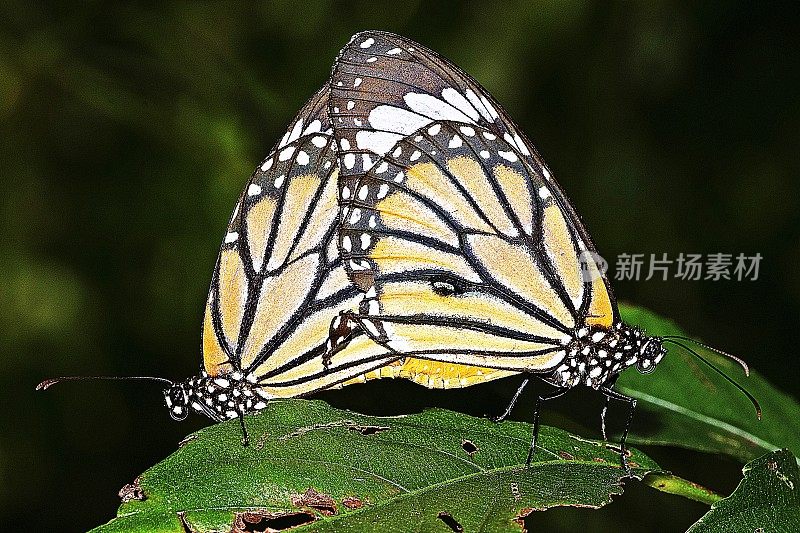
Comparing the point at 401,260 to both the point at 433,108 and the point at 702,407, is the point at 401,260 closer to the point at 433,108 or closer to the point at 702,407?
the point at 433,108

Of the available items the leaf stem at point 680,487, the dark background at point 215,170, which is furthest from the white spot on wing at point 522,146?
the dark background at point 215,170

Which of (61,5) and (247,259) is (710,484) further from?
(61,5)

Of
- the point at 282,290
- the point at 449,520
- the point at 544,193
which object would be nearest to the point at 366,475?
the point at 449,520

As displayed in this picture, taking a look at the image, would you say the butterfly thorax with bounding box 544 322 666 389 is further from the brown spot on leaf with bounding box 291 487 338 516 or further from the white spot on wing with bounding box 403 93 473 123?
the brown spot on leaf with bounding box 291 487 338 516

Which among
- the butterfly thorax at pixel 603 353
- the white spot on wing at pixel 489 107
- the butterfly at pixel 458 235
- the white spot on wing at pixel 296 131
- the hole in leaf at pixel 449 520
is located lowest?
the hole in leaf at pixel 449 520

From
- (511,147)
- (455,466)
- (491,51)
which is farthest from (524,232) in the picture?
(491,51)

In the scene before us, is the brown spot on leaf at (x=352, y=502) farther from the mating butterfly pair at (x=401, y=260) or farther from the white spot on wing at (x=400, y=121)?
the white spot on wing at (x=400, y=121)
